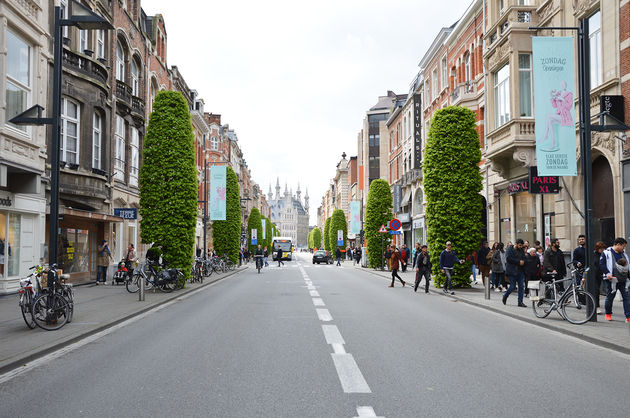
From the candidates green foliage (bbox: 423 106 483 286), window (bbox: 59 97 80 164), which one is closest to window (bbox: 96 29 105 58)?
window (bbox: 59 97 80 164)

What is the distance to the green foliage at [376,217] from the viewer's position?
3916 centimetres

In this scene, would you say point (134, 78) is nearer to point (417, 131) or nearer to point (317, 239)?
point (417, 131)

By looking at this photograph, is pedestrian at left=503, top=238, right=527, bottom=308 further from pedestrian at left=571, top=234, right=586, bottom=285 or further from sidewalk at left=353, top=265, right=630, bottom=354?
pedestrian at left=571, top=234, right=586, bottom=285

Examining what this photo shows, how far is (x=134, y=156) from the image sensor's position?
1217 inches

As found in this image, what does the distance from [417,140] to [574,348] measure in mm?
34556

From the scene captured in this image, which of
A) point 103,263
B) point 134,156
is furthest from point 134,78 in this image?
point 103,263

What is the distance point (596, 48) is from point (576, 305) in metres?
9.56

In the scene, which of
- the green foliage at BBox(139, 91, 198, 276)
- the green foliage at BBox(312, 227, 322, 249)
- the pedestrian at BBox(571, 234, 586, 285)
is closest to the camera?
the pedestrian at BBox(571, 234, 586, 285)

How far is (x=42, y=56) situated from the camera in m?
18.4

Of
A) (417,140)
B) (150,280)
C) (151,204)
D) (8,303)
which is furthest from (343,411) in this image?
(417,140)

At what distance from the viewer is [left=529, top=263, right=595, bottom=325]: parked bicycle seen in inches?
427

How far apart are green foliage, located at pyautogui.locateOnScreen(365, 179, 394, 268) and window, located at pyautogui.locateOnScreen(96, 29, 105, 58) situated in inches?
804

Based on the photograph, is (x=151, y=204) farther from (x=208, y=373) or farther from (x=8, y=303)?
(x=208, y=373)

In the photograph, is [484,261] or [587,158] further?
[484,261]
